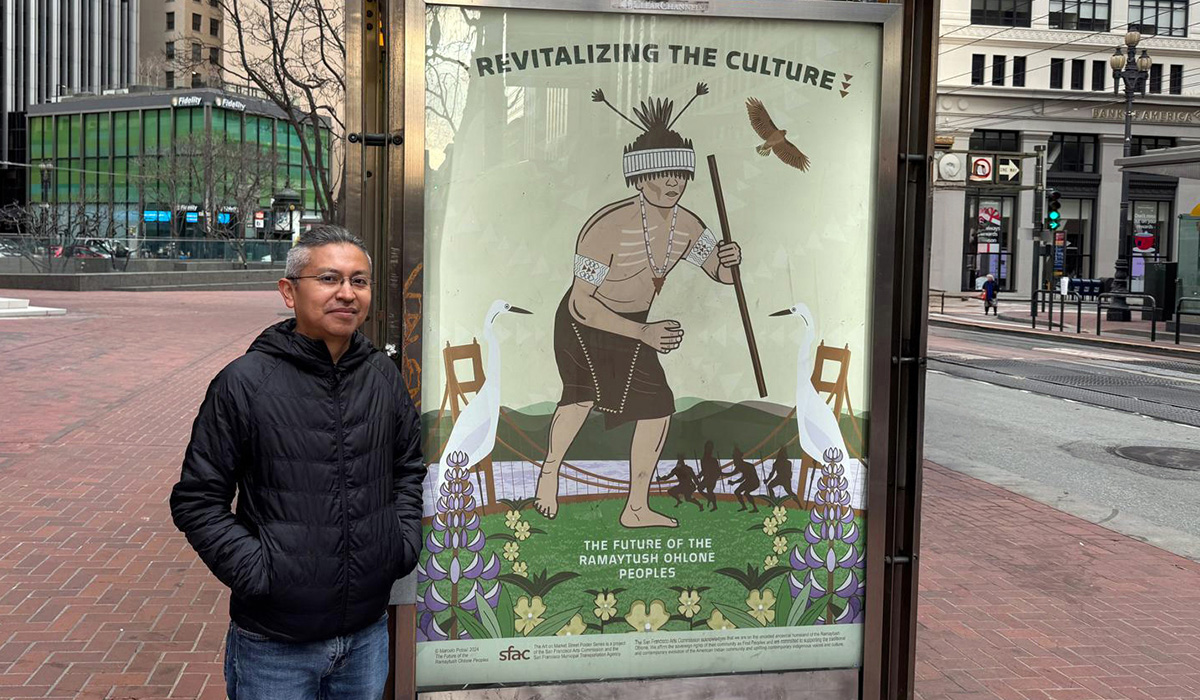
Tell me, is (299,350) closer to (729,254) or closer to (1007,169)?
(729,254)

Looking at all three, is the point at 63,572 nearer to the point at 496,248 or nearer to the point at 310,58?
the point at 496,248

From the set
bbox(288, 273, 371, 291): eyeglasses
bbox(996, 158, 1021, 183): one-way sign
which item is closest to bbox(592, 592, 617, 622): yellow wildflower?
bbox(288, 273, 371, 291): eyeglasses

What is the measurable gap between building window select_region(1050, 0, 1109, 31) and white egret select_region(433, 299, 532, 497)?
195 feet

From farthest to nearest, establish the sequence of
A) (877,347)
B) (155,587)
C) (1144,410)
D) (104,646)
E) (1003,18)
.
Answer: (1003,18) < (1144,410) < (155,587) < (104,646) < (877,347)

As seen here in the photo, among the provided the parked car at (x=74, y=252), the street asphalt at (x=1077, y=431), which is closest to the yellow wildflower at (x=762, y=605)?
the street asphalt at (x=1077, y=431)

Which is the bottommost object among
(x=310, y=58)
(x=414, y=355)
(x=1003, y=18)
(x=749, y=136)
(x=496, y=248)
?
(x=414, y=355)

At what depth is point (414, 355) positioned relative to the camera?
331 centimetres

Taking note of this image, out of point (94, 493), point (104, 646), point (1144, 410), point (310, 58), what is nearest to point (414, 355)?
point (104, 646)

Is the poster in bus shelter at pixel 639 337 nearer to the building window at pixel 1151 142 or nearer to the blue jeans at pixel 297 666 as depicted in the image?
the blue jeans at pixel 297 666

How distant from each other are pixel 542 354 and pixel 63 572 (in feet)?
12.8

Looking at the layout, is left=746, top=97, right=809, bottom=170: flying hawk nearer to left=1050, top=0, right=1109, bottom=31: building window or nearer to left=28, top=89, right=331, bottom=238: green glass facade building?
left=1050, top=0, right=1109, bottom=31: building window

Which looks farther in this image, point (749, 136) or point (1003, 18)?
point (1003, 18)

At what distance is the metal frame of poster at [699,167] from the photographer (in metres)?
3.22

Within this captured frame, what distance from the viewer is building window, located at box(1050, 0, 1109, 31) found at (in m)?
55.7
